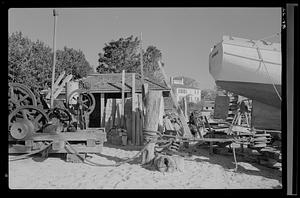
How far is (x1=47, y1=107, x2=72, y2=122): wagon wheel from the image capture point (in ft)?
19.7

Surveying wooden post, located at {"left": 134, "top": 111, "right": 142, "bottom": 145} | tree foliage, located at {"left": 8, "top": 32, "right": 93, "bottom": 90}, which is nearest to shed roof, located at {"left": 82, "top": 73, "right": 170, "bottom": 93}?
tree foliage, located at {"left": 8, "top": 32, "right": 93, "bottom": 90}

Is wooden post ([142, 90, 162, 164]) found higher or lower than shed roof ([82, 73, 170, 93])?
lower

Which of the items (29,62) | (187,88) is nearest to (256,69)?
(29,62)

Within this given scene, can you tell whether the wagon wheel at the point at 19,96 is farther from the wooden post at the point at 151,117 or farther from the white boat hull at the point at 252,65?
the white boat hull at the point at 252,65

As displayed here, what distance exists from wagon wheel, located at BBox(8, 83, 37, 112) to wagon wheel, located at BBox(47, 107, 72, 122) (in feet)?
1.61

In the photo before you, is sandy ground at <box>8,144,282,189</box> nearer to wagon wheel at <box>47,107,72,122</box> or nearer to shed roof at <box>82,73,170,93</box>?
wagon wheel at <box>47,107,72,122</box>

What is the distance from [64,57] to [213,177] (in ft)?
58.4

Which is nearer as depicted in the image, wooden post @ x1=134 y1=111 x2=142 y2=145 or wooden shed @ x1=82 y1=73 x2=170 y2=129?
wooden post @ x1=134 y1=111 x2=142 y2=145

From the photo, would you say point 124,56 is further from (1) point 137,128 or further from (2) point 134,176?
(2) point 134,176

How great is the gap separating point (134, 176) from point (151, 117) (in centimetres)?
124

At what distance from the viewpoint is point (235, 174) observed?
4773 millimetres

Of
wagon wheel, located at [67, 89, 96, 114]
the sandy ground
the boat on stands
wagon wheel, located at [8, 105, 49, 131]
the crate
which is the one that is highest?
the boat on stands
